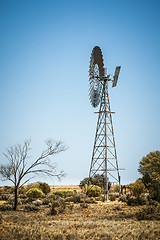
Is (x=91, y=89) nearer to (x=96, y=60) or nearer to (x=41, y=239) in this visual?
(x=96, y=60)

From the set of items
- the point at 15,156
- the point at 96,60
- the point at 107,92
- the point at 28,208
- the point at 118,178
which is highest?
the point at 96,60

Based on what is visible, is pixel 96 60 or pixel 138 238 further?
pixel 96 60

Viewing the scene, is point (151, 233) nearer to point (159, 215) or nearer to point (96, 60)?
point (159, 215)

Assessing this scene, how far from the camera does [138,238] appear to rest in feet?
28.3

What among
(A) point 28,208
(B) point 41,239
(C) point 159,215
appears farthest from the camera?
(A) point 28,208

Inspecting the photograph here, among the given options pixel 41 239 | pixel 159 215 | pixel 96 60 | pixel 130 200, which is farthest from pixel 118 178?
pixel 41 239

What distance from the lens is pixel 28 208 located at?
18.6 meters

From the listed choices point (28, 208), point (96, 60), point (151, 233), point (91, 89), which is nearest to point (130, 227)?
point (151, 233)

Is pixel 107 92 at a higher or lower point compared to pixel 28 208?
higher

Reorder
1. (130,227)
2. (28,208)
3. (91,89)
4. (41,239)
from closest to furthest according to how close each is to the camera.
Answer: (41,239), (130,227), (28,208), (91,89)

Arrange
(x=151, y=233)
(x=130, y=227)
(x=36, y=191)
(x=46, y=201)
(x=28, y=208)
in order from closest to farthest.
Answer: (x=151, y=233) → (x=130, y=227) → (x=28, y=208) → (x=46, y=201) → (x=36, y=191)

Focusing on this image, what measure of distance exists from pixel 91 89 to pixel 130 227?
55.7ft

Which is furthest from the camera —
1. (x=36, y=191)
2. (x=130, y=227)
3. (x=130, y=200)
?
(x=36, y=191)

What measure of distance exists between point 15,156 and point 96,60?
42.3 ft
